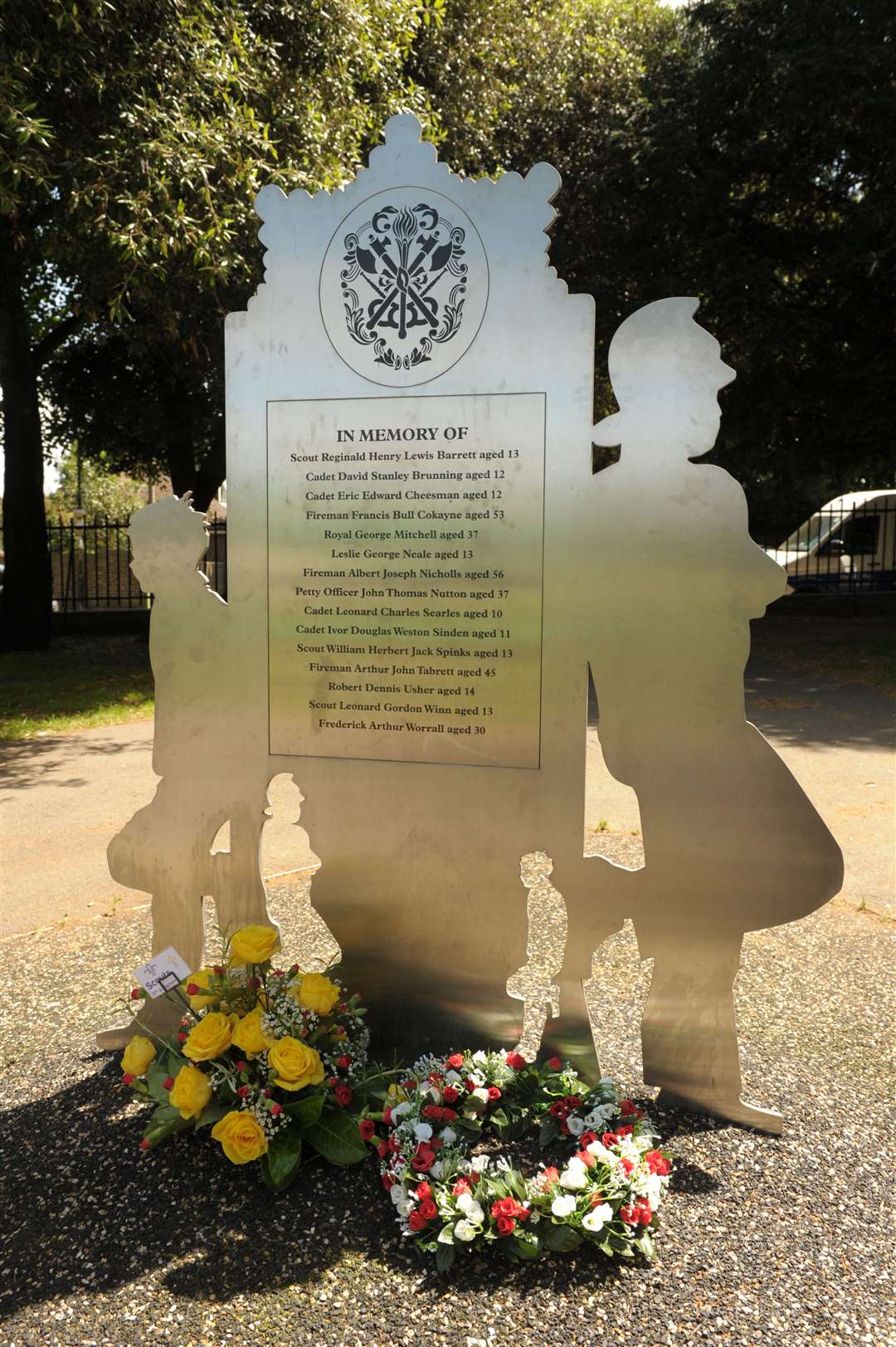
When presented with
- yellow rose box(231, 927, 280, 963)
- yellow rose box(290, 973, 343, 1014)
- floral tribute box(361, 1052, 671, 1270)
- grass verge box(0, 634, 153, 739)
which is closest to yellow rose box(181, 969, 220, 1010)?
yellow rose box(231, 927, 280, 963)

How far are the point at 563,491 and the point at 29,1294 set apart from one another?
2.62 metres

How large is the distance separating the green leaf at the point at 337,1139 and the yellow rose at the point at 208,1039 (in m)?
0.36

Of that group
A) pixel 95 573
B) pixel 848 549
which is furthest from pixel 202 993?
pixel 848 549

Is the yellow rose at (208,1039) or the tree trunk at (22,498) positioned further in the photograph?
the tree trunk at (22,498)

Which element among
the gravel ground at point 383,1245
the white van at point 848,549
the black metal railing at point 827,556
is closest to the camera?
the gravel ground at point 383,1245

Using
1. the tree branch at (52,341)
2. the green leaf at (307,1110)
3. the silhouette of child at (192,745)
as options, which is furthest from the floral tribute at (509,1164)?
the tree branch at (52,341)

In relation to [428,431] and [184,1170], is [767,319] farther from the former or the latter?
[184,1170]

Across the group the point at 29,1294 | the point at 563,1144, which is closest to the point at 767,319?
the point at 563,1144

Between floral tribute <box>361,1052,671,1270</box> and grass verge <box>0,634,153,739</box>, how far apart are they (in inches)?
297

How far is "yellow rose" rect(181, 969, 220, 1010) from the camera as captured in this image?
10.6ft

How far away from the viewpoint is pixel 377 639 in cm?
337

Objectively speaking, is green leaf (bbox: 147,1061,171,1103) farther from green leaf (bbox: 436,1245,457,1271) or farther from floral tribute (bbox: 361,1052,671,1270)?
green leaf (bbox: 436,1245,457,1271)

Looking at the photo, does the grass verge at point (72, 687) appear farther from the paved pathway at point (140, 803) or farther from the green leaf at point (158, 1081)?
the green leaf at point (158, 1081)

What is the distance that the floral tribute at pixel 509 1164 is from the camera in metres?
2.59
